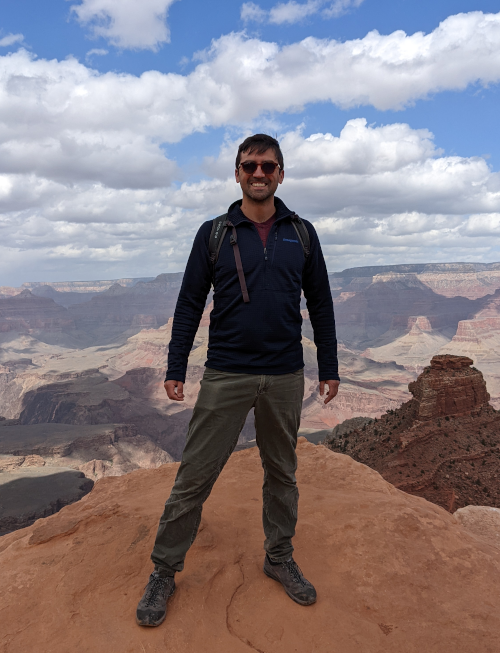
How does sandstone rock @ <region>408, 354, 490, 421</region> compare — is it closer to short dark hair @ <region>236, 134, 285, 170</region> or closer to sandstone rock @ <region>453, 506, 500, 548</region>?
sandstone rock @ <region>453, 506, 500, 548</region>

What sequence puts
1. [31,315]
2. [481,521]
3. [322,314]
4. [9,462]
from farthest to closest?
[31,315], [9,462], [481,521], [322,314]

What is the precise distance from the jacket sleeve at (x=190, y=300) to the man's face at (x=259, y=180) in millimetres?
340

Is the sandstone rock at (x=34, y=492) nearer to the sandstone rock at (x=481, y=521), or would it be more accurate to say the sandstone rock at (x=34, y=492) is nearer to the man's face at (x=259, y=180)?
the sandstone rock at (x=481, y=521)

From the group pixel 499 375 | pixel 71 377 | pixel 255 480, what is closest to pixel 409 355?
pixel 499 375

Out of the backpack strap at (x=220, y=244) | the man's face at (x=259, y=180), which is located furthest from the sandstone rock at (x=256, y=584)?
the man's face at (x=259, y=180)

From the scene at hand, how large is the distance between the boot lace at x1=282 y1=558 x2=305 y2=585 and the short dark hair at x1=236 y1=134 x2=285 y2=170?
2733 millimetres

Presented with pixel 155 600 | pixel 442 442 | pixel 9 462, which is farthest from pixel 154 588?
pixel 9 462

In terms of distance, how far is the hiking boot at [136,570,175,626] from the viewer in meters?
2.35

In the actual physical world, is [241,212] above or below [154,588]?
above

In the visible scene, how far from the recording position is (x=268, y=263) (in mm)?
2514

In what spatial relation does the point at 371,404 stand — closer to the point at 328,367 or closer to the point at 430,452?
the point at 430,452

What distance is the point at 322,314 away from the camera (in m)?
2.99

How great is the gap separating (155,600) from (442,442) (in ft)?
57.6

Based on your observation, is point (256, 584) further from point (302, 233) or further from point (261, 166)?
point (261, 166)
